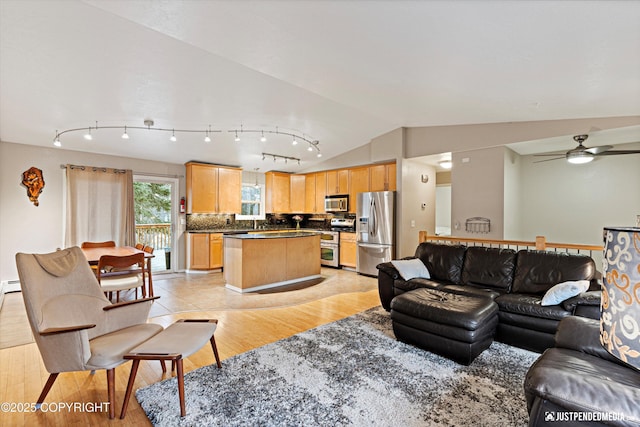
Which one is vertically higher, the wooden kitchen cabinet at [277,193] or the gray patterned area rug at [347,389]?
the wooden kitchen cabinet at [277,193]

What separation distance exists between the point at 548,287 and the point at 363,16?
3212mm

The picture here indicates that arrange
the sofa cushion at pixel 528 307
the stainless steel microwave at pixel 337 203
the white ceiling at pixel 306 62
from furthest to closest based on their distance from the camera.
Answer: the stainless steel microwave at pixel 337 203, the sofa cushion at pixel 528 307, the white ceiling at pixel 306 62

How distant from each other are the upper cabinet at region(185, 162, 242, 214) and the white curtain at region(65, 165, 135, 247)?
1.14 m

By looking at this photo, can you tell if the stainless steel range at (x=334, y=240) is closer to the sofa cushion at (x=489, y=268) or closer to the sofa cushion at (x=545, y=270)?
the sofa cushion at (x=489, y=268)

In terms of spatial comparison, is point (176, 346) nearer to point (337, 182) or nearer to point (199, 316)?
point (199, 316)

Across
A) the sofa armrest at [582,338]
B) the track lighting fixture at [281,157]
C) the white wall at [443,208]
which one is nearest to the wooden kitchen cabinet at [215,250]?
the track lighting fixture at [281,157]

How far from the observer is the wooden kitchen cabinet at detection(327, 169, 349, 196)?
7098 mm

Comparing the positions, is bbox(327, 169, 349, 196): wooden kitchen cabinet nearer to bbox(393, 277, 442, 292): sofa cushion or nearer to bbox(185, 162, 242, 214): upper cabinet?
bbox(185, 162, 242, 214): upper cabinet

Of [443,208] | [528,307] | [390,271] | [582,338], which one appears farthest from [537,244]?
→ [443,208]

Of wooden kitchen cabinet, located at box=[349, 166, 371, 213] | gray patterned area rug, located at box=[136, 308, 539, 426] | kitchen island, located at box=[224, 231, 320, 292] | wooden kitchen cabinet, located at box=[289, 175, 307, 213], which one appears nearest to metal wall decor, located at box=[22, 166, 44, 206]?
kitchen island, located at box=[224, 231, 320, 292]

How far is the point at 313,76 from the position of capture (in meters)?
3.36

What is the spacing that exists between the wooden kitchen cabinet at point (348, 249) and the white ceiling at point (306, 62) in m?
2.95

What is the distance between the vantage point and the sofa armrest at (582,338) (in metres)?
1.68

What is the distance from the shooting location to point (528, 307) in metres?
2.83
